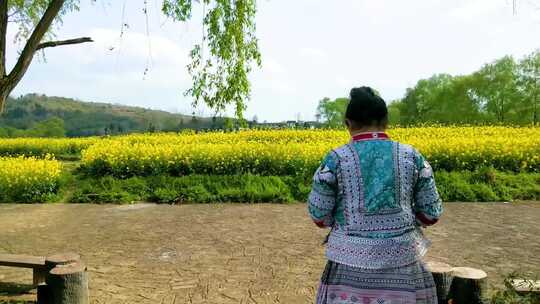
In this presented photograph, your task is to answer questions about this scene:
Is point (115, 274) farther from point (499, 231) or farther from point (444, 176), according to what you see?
point (444, 176)

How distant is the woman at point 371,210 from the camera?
2.84m

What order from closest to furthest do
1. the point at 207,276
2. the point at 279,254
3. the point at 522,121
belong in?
the point at 207,276
the point at 279,254
the point at 522,121

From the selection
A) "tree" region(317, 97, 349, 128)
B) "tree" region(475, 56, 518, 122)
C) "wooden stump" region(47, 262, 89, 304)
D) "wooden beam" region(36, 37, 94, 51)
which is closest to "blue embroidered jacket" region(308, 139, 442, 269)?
"wooden stump" region(47, 262, 89, 304)

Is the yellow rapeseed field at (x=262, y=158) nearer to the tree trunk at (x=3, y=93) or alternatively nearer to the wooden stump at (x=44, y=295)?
the wooden stump at (x=44, y=295)

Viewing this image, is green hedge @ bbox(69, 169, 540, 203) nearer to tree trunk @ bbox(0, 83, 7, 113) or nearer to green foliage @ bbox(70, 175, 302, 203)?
green foliage @ bbox(70, 175, 302, 203)

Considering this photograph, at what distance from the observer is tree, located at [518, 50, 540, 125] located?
50938mm

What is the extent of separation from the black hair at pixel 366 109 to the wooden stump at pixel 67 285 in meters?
3.03

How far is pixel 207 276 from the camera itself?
20.7 ft

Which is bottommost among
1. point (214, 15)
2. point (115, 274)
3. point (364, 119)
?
point (115, 274)

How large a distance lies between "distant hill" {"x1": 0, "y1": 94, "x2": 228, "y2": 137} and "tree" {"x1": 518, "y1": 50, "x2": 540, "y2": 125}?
84.4m

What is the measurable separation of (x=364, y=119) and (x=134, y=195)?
1006 cm

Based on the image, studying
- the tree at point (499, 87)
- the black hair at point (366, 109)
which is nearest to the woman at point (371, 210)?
the black hair at point (366, 109)

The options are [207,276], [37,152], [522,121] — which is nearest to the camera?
[207,276]

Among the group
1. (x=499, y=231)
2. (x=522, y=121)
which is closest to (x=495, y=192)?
(x=499, y=231)
